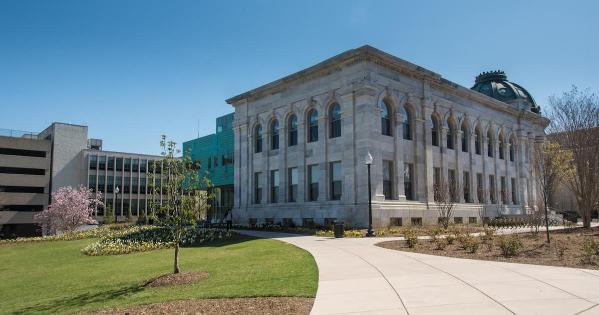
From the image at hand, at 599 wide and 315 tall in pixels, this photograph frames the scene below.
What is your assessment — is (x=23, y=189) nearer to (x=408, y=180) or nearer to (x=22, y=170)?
(x=22, y=170)

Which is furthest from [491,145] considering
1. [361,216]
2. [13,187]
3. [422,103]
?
[13,187]

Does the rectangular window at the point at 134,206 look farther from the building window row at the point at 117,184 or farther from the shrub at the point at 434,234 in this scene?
the shrub at the point at 434,234

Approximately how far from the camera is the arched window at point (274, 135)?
4309 centimetres

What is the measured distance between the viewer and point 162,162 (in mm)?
15469

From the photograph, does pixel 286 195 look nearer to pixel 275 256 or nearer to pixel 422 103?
pixel 422 103

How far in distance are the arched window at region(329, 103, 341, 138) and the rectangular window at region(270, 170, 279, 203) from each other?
7.62 m

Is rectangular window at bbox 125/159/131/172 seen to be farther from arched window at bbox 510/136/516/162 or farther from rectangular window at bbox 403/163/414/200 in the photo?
rectangular window at bbox 403/163/414/200

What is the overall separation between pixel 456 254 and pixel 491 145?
36389mm

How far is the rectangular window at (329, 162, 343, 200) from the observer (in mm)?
36444

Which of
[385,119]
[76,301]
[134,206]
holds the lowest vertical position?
[76,301]

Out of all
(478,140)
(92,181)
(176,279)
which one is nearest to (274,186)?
(478,140)

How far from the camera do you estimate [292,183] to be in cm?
4075

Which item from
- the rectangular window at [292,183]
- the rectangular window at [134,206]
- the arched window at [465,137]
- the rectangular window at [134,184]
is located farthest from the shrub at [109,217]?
the arched window at [465,137]

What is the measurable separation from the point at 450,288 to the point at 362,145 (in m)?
24.4
